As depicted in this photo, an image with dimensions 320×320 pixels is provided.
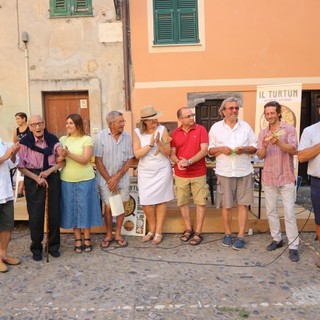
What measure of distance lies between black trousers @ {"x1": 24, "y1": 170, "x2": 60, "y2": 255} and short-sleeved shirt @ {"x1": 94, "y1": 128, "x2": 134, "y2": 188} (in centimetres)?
53

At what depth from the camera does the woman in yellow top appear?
3957 mm

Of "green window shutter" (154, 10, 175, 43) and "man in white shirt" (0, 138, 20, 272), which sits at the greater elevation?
"green window shutter" (154, 10, 175, 43)

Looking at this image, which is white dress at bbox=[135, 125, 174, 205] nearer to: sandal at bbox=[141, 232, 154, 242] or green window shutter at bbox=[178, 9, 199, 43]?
sandal at bbox=[141, 232, 154, 242]

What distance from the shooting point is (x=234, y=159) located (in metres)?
4.09

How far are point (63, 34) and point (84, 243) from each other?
241 inches

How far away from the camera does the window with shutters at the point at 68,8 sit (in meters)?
8.62

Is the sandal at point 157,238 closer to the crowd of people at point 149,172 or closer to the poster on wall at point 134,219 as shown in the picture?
the crowd of people at point 149,172

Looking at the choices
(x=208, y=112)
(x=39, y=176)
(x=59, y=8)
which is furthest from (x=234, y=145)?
(x=59, y=8)

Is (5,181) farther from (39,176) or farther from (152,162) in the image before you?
(152,162)

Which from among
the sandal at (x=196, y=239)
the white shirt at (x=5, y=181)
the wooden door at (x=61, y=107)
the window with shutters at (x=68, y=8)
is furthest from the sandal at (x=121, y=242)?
the window with shutters at (x=68, y=8)

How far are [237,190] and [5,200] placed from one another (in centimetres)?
250

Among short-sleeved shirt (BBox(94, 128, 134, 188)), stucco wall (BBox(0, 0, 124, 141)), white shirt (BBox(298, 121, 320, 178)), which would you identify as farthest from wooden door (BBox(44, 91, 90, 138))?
white shirt (BBox(298, 121, 320, 178))

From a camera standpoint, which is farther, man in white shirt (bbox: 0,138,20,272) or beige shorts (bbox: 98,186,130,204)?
beige shorts (bbox: 98,186,130,204)

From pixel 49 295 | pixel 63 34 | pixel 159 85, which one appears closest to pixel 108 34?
pixel 63 34
